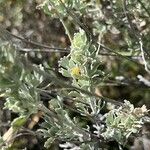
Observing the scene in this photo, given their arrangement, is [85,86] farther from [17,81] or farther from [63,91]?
[17,81]

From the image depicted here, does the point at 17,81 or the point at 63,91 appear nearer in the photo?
the point at 17,81

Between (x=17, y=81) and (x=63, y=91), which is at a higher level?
(x=17, y=81)

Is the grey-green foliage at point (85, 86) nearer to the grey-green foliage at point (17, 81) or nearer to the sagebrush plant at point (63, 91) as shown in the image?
the sagebrush plant at point (63, 91)

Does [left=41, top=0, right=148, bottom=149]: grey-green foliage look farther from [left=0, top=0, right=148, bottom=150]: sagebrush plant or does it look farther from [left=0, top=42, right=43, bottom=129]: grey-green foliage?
[left=0, top=42, right=43, bottom=129]: grey-green foliage

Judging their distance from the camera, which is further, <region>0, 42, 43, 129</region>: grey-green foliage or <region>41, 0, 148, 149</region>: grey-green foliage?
<region>41, 0, 148, 149</region>: grey-green foliage

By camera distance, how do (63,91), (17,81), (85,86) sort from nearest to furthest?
(17,81) → (85,86) → (63,91)

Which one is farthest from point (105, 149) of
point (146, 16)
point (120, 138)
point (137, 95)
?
point (146, 16)

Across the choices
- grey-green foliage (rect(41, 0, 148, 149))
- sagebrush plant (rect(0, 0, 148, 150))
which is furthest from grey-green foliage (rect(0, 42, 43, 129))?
grey-green foliage (rect(41, 0, 148, 149))

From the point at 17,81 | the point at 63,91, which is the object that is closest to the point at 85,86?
the point at 63,91

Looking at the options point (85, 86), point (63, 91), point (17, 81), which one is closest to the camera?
point (17, 81)

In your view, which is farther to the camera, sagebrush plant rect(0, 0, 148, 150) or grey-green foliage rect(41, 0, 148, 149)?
grey-green foliage rect(41, 0, 148, 149)

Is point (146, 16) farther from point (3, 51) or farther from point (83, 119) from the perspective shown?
point (3, 51)
